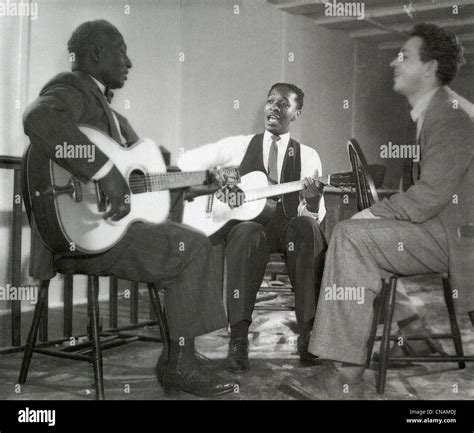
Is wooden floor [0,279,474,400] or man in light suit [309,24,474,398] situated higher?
man in light suit [309,24,474,398]

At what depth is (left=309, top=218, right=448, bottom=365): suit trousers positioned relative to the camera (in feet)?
6.66

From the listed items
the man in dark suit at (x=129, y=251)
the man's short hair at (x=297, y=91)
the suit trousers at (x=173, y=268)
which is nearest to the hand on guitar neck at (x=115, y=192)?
the man in dark suit at (x=129, y=251)

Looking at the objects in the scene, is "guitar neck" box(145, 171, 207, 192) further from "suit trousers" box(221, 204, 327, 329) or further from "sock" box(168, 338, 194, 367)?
"sock" box(168, 338, 194, 367)

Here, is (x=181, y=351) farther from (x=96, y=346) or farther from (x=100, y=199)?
(x=100, y=199)

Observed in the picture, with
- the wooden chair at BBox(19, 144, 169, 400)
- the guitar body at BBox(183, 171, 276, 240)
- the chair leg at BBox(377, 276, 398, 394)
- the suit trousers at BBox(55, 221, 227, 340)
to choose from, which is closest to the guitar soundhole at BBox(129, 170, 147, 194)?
the suit trousers at BBox(55, 221, 227, 340)

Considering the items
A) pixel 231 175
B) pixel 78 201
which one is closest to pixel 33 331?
pixel 78 201

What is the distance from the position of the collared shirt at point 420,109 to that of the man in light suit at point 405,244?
5 cm

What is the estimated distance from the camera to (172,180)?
89.0 inches

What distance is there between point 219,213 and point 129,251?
0.64 metres

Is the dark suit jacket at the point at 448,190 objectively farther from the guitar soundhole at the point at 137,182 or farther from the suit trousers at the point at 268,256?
the guitar soundhole at the point at 137,182

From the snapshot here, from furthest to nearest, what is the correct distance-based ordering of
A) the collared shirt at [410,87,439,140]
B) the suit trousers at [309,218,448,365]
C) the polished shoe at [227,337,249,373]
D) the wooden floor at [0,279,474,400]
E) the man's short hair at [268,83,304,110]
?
the man's short hair at [268,83,304,110]
the polished shoe at [227,337,249,373]
the collared shirt at [410,87,439,140]
the wooden floor at [0,279,474,400]
the suit trousers at [309,218,448,365]

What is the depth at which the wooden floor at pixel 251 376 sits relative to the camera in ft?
7.01

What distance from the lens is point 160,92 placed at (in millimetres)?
2896
